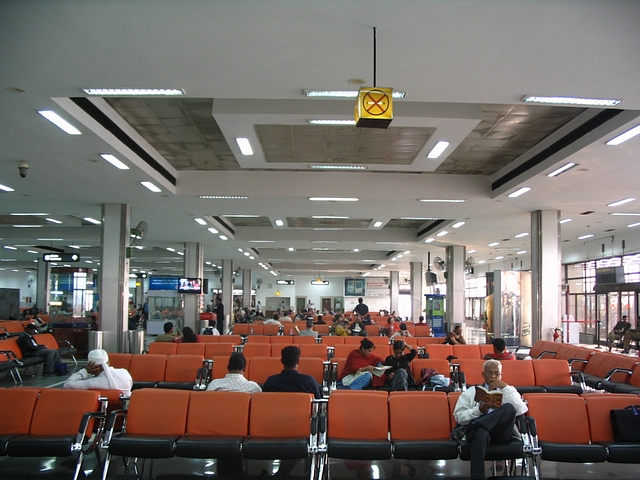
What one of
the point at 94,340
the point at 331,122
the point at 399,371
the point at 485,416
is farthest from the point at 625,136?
the point at 94,340

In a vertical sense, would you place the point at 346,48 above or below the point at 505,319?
above

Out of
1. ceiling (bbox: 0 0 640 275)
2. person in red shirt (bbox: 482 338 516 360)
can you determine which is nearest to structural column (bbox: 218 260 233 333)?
ceiling (bbox: 0 0 640 275)

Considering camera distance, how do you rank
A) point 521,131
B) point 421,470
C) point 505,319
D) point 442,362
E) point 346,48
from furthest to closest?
point 505,319 < point 521,131 < point 442,362 < point 421,470 < point 346,48

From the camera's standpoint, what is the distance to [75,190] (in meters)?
11.9

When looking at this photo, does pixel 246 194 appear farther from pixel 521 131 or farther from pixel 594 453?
pixel 594 453

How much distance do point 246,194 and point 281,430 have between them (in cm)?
833

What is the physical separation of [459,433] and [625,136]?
17.5 ft

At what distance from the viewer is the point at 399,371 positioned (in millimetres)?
6594

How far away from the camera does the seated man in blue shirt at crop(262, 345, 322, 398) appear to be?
5605 mm

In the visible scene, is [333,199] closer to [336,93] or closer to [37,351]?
[336,93]

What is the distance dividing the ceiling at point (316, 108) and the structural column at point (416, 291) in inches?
593

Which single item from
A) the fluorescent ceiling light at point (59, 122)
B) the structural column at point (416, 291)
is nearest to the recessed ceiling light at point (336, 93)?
the fluorescent ceiling light at point (59, 122)

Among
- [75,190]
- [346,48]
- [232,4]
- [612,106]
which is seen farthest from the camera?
[75,190]

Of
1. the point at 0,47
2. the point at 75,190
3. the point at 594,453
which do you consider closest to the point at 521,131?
the point at 594,453
